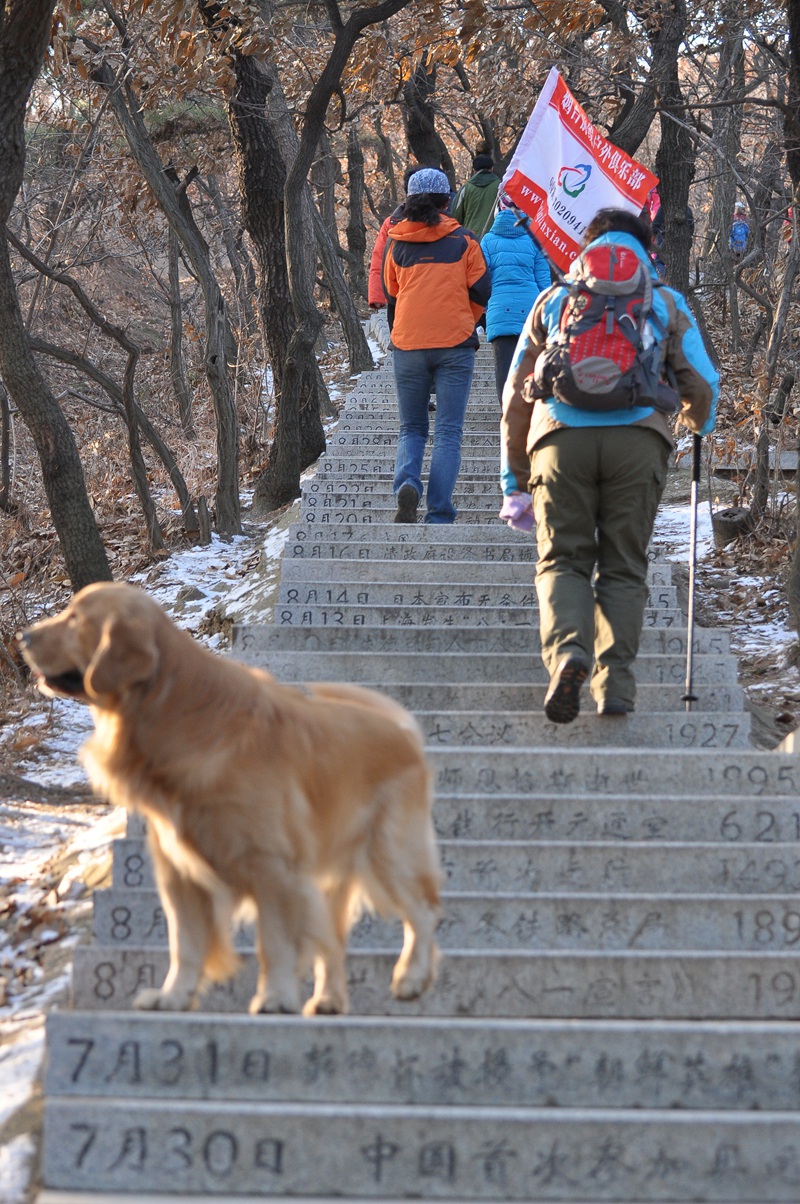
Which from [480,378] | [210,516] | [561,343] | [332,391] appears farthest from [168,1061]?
[332,391]

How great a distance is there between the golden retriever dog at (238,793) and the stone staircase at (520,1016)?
0.24 metres

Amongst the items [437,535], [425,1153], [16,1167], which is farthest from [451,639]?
[16,1167]

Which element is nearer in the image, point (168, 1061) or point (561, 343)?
point (168, 1061)

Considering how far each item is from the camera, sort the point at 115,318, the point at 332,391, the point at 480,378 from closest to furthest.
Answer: the point at 480,378
the point at 332,391
the point at 115,318

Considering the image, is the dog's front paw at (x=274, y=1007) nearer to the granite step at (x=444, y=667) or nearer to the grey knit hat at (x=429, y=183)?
the granite step at (x=444, y=667)

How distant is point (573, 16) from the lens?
11461 mm

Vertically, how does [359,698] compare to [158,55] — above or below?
below

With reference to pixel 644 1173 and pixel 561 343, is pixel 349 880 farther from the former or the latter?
pixel 561 343

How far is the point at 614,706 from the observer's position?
18.2 ft

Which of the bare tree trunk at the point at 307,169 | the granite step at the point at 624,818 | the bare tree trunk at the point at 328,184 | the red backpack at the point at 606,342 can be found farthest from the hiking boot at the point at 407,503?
the bare tree trunk at the point at 328,184

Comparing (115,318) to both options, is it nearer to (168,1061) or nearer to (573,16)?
(573,16)

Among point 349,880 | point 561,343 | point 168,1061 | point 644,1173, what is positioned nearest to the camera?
point 644,1173

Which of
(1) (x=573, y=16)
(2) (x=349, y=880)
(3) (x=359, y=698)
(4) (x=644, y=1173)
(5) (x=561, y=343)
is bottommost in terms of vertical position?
(4) (x=644, y=1173)

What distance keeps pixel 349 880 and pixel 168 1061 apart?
718 millimetres
